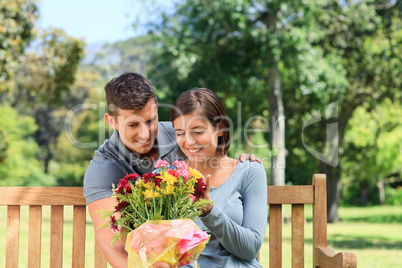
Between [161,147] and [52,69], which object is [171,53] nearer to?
[52,69]

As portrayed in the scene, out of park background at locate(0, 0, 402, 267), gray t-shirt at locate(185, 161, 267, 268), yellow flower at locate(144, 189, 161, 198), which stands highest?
park background at locate(0, 0, 402, 267)

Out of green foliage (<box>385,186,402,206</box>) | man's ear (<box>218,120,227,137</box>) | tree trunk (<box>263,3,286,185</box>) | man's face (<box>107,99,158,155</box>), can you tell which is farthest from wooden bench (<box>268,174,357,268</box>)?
green foliage (<box>385,186,402,206</box>)

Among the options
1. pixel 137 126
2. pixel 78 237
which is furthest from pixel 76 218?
pixel 137 126

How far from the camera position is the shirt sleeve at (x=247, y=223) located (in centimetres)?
253

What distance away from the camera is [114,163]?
3.10 metres

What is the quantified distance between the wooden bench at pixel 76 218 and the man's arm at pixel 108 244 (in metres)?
0.42

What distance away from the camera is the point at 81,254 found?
3.35 m

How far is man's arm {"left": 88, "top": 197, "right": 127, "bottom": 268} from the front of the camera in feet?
Result: 9.09

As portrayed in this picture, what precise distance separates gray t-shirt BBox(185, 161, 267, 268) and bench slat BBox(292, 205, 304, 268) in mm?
500

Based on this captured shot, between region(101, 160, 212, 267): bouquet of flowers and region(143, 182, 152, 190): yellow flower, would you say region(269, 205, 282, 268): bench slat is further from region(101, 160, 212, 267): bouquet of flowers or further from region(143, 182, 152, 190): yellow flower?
region(143, 182, 152, 190): yellow flower

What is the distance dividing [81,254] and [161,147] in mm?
924

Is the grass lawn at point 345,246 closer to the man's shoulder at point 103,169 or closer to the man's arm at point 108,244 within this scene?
the man's shoulder at point 103,169

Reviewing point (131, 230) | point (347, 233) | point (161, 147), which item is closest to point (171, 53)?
point (347, 233)

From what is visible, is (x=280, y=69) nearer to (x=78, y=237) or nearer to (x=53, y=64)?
(x=53, y=64)
